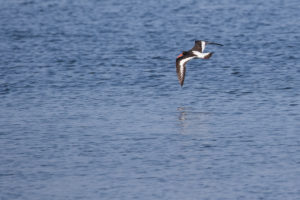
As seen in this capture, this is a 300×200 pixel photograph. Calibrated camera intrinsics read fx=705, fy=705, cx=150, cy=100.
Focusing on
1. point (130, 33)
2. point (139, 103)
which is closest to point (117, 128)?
point (139, 103)

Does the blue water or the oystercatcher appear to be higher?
the oystercatcher

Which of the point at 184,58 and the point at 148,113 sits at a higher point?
the point at 184,58

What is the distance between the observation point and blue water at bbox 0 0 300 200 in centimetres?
1251

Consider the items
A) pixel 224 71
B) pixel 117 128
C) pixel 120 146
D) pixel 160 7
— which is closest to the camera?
pixel 120 146

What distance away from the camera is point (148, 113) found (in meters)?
17.5

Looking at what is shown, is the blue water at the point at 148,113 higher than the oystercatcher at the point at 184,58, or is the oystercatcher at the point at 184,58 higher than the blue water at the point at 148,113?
the oystercatcher at the point at 184,58

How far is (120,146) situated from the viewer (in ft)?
48.2

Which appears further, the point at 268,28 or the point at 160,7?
the point at 160,7

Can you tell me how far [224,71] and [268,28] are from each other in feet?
34.6

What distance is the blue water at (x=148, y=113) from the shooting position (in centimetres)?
1251

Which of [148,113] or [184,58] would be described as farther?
[184,58]

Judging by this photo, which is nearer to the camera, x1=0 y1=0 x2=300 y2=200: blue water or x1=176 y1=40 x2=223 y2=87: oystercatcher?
x1=0 y1=0 x2=300 y2=200: blue water

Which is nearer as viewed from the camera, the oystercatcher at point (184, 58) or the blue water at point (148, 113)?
the blue water at point (148, 113)

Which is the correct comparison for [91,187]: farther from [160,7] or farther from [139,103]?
[160,7]
